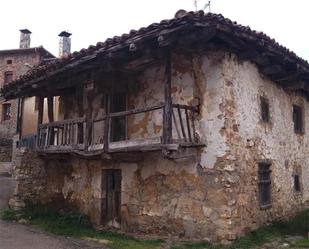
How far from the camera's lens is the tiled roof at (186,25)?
7.01 metres

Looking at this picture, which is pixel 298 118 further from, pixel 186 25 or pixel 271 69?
pixel 186 25

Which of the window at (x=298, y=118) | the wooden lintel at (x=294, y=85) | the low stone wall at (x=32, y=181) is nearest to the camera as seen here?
the wooden lintel at (x=294, y=85)

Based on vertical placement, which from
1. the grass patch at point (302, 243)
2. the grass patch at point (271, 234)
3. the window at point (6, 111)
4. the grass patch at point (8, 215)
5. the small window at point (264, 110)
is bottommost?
the grass patch at point (302, 243)

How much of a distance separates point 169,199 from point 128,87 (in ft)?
9.88

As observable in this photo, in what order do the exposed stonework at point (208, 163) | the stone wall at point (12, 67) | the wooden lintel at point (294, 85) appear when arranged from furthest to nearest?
the stone wall at point (12, 67) < the wooden lintel at point (294, 85) < the exposed stonework at point (208, 163)

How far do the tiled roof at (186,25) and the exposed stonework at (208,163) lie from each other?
77 cm

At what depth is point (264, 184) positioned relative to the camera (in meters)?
9.58

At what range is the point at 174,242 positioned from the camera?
8391 mm

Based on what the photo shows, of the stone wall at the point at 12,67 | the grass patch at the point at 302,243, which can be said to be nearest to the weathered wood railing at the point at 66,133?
the grass patch at the point at 302,243

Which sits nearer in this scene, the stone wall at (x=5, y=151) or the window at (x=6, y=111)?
the stone wall at (x=5, y=151)

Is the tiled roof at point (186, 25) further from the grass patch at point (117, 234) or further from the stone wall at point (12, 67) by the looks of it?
the stone wall at point (12, 67)

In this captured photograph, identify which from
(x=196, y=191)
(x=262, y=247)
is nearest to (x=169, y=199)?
(x=196, y=191)

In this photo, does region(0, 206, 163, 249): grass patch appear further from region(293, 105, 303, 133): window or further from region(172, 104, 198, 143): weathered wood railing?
Answer: region(293, 105, 303, 133): window

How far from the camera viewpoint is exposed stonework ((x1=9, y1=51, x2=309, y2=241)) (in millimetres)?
8334
